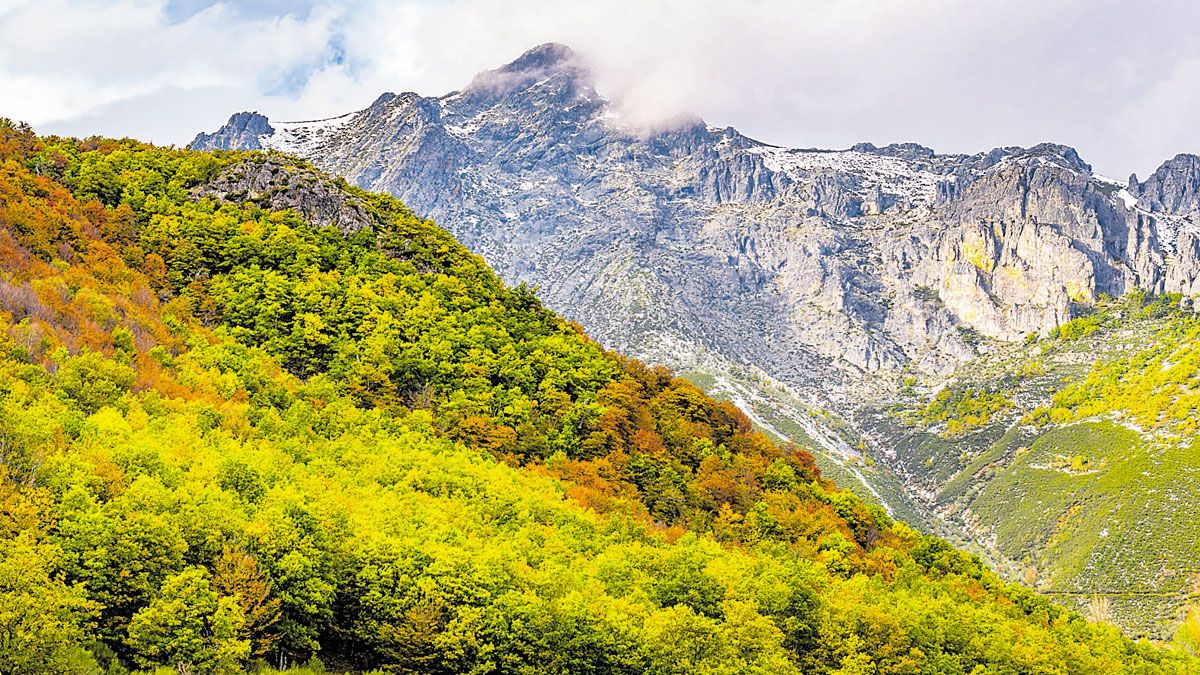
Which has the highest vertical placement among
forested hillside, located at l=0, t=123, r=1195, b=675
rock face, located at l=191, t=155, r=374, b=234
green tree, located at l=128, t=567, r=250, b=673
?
rock face, located at l=191, t=155, r=374, b=234

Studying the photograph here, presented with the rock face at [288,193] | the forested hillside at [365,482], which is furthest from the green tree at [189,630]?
the rock face at [288,193]

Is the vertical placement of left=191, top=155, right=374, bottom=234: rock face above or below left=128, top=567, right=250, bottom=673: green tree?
above

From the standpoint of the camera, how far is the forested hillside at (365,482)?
40.5m

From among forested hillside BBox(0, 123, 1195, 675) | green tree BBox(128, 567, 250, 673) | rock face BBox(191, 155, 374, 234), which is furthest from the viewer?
rock face BBox(191, 155, 374, 234)

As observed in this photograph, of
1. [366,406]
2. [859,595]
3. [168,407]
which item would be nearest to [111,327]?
[168,407]

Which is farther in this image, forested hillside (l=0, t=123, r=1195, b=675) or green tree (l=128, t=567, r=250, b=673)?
forested hillside (l=0, t=123, r=1195, b=675)

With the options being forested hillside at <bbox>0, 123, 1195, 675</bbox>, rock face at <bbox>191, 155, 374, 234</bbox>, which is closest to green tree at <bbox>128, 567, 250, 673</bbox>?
forested hillside at <bbox>0, 123, 1195, 675</bbox>

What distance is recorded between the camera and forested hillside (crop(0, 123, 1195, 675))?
4050cm

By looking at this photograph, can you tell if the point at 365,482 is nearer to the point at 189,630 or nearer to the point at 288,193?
the point at 189,630

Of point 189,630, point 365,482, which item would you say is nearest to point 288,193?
point 365,482

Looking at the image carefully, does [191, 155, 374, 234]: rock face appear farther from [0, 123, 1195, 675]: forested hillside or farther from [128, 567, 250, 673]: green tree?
[128, 567, 250, 673]: green tree

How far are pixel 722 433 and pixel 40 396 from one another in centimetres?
6185

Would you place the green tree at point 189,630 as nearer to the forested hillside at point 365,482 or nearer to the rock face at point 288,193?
the forested hillside at point 365,482

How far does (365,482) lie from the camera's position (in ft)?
193
